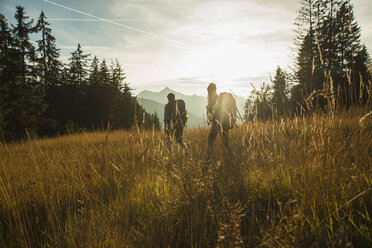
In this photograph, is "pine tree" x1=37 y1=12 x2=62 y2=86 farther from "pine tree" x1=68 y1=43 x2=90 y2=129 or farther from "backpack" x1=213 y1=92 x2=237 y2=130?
"backpack" x1=213 y1=92 x2=237 y2=130

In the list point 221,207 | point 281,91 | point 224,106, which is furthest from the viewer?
point 224,106

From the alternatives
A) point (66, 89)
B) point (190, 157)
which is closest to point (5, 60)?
point (66, 89)

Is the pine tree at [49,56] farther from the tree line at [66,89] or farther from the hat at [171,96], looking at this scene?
the hat at [171,96]

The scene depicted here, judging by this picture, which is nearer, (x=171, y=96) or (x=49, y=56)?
(x=171, y=96)

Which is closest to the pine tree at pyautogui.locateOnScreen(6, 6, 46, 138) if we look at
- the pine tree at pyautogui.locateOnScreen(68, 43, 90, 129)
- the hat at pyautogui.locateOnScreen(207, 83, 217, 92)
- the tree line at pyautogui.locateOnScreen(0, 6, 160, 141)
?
the tree line at pyautogui.locateOnScreen(0, 6, 160, 141)

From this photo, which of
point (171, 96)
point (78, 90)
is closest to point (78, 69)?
point (78, 90)

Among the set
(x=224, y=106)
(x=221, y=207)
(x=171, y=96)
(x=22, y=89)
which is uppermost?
(x=22, y=89)

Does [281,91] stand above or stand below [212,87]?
below

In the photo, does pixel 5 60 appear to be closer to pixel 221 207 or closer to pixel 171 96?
pixel 171 96

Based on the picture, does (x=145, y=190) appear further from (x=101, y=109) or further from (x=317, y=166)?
(x=101, y=109)

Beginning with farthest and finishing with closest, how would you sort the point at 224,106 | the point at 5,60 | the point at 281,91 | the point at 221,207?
the point at 5,60
the point at 224,106
the point at 281,91
the point at 221,207

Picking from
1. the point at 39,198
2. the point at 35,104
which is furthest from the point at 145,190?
the point at 35,104

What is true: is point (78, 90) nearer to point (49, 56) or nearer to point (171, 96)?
point (49, 56)

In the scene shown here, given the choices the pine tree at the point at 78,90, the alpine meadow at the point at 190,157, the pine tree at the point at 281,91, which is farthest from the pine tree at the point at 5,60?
the pine tree at the point at 281,91
